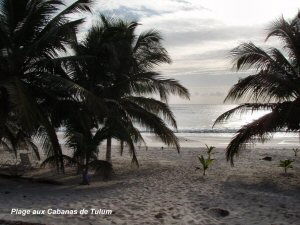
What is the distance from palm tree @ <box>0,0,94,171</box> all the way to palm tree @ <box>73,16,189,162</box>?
179 centimetres

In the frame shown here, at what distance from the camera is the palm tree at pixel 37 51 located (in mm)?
9078

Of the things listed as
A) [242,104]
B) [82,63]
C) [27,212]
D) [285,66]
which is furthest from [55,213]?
[285,66]

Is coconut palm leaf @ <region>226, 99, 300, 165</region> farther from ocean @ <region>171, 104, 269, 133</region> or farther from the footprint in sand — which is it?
the footprint in sand

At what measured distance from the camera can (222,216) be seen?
7.27 m

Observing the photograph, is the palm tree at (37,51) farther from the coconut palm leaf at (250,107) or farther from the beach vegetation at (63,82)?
the coconut palm leaf at (250,107)

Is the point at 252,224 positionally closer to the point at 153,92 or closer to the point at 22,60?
the point at 22,60

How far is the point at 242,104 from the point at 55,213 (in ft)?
20.3

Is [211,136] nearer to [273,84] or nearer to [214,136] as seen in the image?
[214,136]

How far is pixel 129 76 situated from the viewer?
12.7 m

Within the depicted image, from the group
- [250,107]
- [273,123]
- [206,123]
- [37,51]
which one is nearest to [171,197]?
[273,123]

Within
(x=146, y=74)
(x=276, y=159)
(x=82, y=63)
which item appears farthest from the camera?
(x=276, y=159)

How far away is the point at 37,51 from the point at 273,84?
20.0ft

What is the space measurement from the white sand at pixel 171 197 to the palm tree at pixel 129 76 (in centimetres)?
157

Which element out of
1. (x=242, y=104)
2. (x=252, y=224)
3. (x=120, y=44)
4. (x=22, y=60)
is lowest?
(x=252, y=224)
